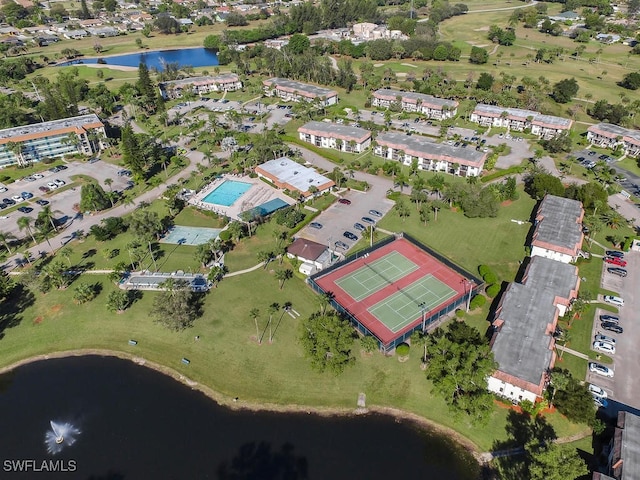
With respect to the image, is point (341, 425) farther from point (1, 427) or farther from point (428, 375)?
point (1, 427)

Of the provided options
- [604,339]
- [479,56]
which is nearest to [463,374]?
[604,339]

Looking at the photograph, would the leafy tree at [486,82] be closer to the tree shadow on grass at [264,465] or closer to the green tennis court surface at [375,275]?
the green tennis court surface at [375,275]

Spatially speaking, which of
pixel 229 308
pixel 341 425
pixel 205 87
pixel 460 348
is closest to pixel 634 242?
pixel 460 348

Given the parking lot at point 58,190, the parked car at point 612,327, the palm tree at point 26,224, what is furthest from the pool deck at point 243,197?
the parked car at point 612,327

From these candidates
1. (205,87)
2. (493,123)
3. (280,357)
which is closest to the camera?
(280,357)

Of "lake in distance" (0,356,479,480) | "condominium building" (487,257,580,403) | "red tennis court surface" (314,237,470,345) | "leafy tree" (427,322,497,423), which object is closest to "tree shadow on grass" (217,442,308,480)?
"lake in distance" (0,356,479,480)

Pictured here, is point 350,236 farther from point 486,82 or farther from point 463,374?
point 486,82

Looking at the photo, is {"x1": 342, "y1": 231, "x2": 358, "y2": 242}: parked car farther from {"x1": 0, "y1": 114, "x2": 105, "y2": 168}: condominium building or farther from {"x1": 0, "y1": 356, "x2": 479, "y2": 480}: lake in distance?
{"x1": 0, "y1": 114, "x2": 105, "y2": 168}: condominium building
